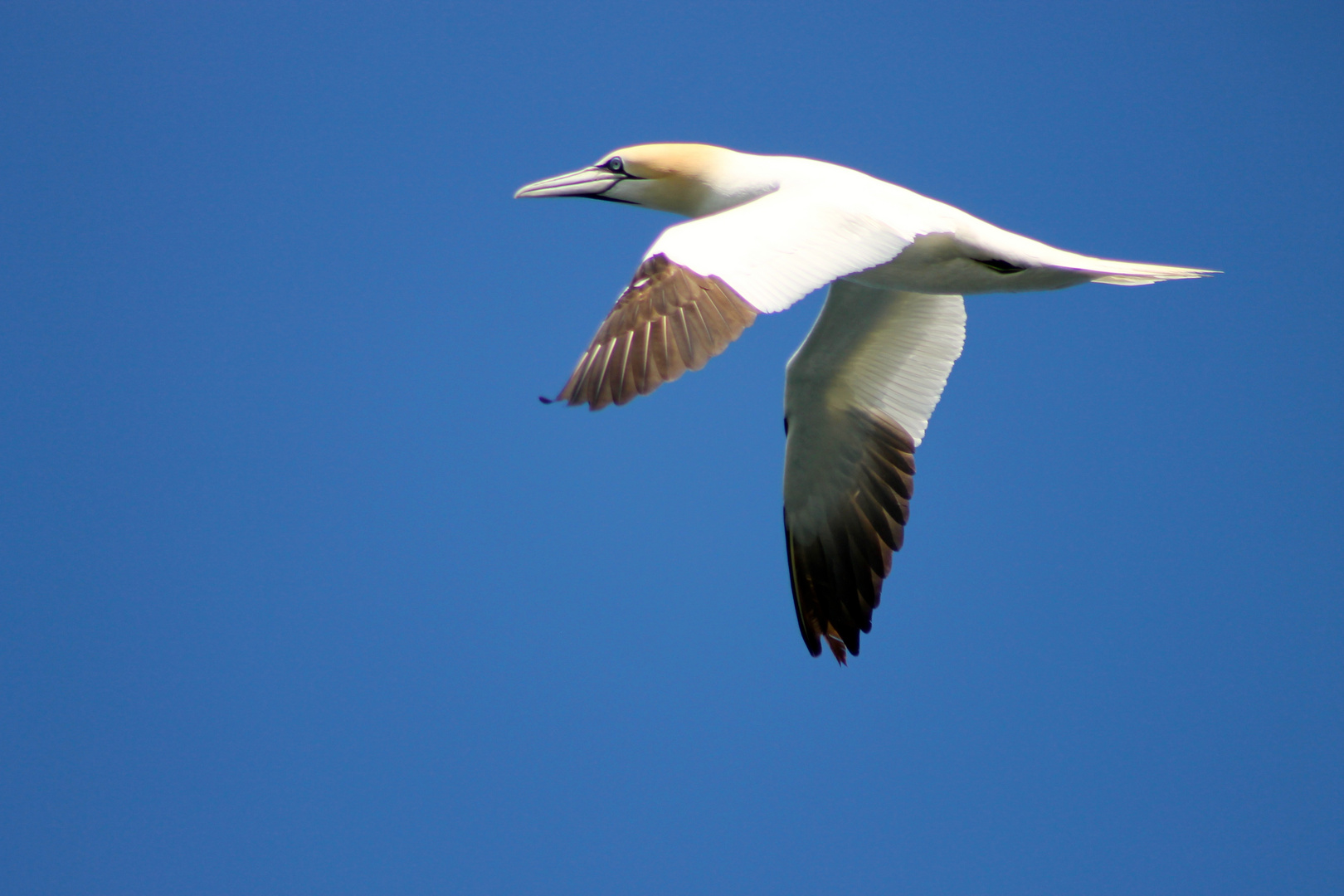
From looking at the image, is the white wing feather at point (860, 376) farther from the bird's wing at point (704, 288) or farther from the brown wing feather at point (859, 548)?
the bird's wing at point (704, 288)

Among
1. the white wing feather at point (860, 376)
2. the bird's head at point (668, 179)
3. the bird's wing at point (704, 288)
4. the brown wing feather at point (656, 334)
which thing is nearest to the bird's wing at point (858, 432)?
the white wing feather at point (860, 376)

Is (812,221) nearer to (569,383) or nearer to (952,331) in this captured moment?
(569,383)

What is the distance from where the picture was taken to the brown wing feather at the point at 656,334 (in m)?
3.65

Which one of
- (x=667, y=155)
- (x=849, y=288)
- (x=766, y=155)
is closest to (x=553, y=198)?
(x=667, y=155)

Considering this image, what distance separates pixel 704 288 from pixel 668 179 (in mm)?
1941

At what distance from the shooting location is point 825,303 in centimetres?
650

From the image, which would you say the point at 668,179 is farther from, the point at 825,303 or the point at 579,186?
the point at 825,303

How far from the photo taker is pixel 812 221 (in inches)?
174

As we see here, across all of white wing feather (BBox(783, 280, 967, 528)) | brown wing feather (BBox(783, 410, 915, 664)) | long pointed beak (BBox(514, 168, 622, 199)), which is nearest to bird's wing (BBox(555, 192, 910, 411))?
long pointed beak (BBox(514, 168, 622, 199))

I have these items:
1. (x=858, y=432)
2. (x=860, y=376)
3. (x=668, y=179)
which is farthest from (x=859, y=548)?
(x=668, y=179)

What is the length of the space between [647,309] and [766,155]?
6.53 feet

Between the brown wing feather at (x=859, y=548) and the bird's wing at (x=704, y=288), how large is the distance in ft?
7.66

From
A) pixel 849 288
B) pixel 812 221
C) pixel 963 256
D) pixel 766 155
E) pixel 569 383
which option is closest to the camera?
pixel 569 383

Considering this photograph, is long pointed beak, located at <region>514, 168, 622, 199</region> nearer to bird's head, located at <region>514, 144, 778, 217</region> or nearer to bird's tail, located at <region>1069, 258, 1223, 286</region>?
bird's head, located at <region>514, 144, 778, 217</region>
